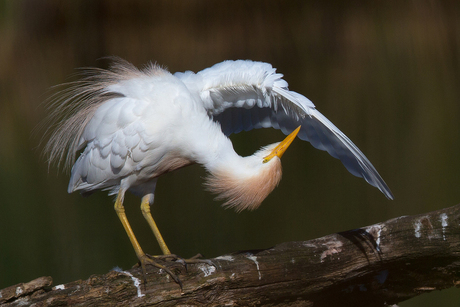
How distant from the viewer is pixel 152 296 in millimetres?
1072

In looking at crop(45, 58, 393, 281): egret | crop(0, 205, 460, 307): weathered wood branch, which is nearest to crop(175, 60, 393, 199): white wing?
crop(45, 58, 393, 281): egret

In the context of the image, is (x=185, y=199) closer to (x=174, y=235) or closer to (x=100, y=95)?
(x=174, y=235)

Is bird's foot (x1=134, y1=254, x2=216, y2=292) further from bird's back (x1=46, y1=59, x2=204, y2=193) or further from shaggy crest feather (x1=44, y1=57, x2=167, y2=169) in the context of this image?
shaggy crest feather (x1=44, y1=57, x2=167, y2=169)

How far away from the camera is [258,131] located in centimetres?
258

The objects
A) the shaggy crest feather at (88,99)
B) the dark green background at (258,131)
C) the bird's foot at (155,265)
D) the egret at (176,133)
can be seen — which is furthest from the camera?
the dark green background at (258,131)

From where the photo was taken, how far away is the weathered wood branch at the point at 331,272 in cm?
112

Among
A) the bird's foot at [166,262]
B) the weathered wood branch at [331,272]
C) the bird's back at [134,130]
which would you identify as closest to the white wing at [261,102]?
the bird's back at [134,130]

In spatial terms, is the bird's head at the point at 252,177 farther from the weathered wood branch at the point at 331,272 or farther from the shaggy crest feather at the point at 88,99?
the shaggy crest feather at the point at 88,99

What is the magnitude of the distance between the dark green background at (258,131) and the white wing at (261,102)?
91 centimetres

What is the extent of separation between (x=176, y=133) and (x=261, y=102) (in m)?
0.37

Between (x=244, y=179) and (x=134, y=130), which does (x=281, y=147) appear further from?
(x=134, y=130)

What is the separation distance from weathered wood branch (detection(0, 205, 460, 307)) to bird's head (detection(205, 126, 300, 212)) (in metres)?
0.19

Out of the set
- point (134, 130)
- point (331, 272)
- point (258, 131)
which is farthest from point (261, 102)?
point (258, 131)

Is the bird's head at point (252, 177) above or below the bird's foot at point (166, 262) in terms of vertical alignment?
above
